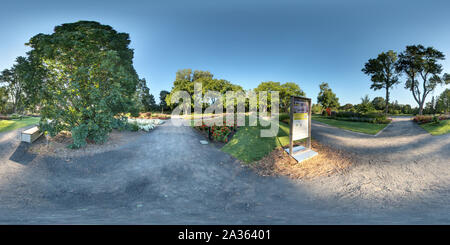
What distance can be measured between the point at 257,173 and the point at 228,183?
1252mm

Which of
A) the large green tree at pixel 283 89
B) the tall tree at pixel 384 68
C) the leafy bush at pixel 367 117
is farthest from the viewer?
the large green tree at pixel 283 89

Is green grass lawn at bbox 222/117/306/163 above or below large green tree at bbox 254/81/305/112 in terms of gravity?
below

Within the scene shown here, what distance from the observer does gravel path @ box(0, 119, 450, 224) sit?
304 centimetres

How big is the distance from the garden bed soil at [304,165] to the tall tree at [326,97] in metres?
34.2

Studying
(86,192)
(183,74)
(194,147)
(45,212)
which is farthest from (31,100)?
(183,74)

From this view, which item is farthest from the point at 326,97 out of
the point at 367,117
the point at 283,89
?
the point at 367,117

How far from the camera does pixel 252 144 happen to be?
319 inches

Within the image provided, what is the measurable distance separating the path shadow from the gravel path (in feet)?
0.10

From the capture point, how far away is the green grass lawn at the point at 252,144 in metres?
7.10

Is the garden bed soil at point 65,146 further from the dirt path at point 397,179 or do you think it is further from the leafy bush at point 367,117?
the leafy bush at point 367,117

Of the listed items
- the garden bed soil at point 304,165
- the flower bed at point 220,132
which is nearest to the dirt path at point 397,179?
the garden bed soil at point 304,165

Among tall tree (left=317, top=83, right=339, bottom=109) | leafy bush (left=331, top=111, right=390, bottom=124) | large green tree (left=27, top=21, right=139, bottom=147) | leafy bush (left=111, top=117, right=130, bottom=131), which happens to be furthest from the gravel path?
tall tree (left=317, top=83, right=339, bottom=109)

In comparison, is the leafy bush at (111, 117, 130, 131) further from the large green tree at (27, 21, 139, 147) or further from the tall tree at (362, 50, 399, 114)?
the tall tree at (362, 50, 399, 114)

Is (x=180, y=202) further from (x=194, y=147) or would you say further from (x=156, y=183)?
(x=194, y=147)
